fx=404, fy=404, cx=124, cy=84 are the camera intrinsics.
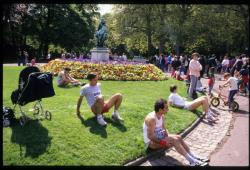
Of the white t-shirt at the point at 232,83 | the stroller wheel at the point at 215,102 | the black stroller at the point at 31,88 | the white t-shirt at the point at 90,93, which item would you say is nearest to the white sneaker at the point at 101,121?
the white t-shirt at the point at 90,93

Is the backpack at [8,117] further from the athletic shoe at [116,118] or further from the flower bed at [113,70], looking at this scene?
the flower bed at [113,70]

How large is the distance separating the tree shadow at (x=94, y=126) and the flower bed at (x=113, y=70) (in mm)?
10961

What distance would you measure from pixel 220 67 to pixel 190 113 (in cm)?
1152

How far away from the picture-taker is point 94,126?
30.5ft

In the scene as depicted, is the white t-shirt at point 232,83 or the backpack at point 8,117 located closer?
the backpack at point 8,117

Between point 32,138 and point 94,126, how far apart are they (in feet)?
5.41

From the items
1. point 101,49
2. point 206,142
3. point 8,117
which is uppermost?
point 101,49

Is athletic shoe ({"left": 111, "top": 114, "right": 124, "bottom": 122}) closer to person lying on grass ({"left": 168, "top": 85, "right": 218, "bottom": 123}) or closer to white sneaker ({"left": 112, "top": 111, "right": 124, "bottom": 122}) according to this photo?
white sneaker ({"left": 112, "top": 111, "right": 124, "bottom": 122})

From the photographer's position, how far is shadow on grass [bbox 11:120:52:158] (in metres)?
7.56

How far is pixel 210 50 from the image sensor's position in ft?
88.8

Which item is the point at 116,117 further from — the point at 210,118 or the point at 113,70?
the point at 113,70

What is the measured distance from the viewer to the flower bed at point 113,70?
68.7 ft

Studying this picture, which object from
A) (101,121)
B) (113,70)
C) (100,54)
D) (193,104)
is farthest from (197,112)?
(100,54)

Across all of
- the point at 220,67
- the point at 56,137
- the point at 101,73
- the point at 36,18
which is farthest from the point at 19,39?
the point at 56,137
